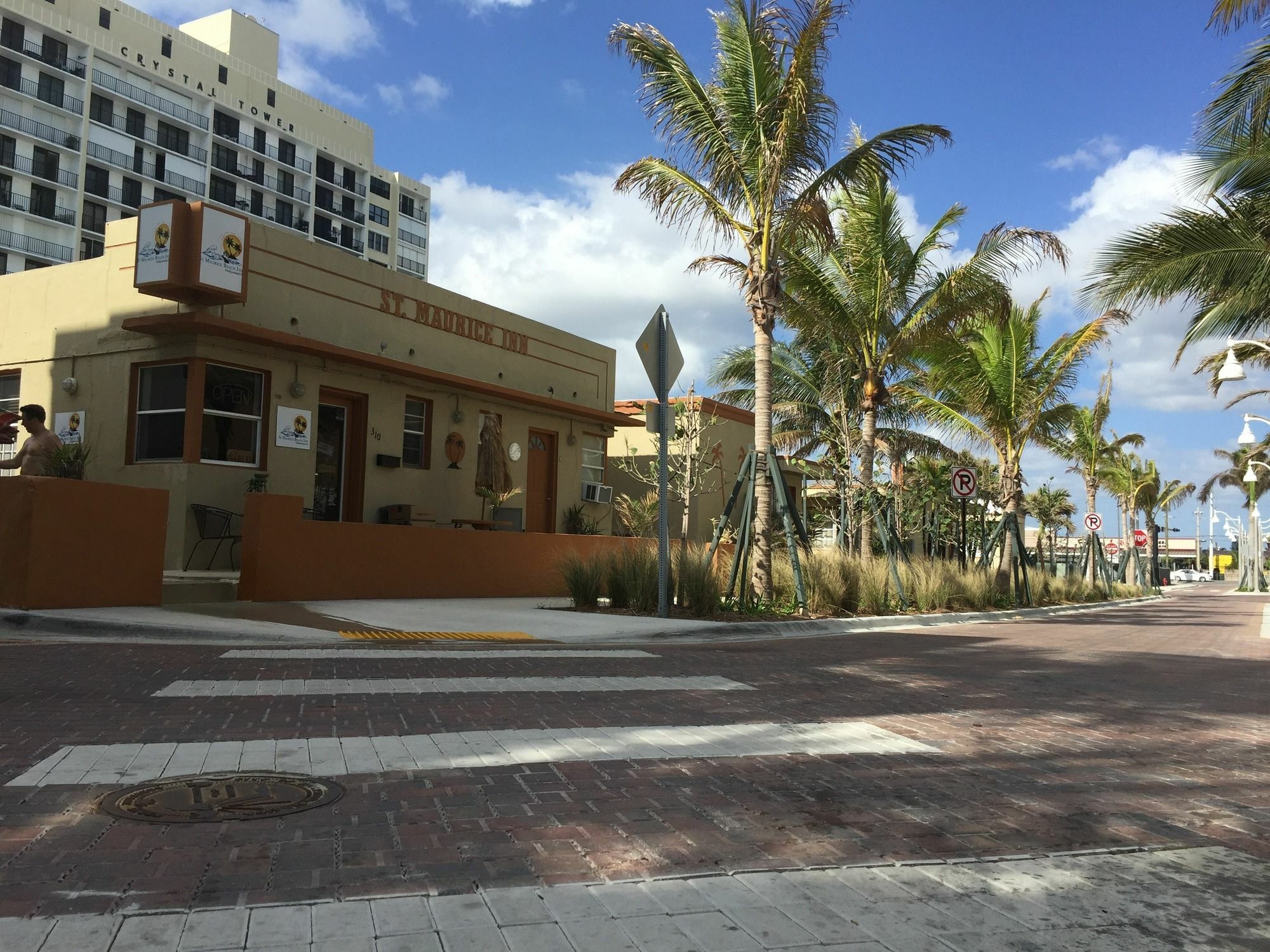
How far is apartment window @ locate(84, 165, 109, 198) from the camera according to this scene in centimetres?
6234

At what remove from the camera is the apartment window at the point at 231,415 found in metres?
15.6

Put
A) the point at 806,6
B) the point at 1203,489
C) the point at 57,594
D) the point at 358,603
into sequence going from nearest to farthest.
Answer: the point at 57,594 < the point at 358,603 < the point at 806,6 < the point at 1203,489

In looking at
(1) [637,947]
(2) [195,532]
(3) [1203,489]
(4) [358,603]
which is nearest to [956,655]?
(4) [358,603]

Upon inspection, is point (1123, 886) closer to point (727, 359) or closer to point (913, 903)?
point (913, 903)

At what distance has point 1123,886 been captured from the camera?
3.59 m

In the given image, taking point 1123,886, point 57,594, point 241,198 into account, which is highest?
point 241,198

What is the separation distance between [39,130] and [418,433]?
55.2 metres

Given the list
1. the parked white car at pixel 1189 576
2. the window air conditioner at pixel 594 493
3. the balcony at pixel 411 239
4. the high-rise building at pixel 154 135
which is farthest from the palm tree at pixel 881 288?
the parked white car at pixel 1189 576

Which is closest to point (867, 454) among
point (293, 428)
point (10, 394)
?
point (293, 428)

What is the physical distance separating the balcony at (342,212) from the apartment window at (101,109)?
53.8 feet

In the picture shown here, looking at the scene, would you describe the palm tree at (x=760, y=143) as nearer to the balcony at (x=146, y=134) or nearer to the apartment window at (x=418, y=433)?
the apartment window at (x=418, y=433)

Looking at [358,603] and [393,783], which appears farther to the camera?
[358,603]

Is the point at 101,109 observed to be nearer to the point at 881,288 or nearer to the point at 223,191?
the point at 223,191

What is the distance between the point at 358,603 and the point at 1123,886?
12313mm
